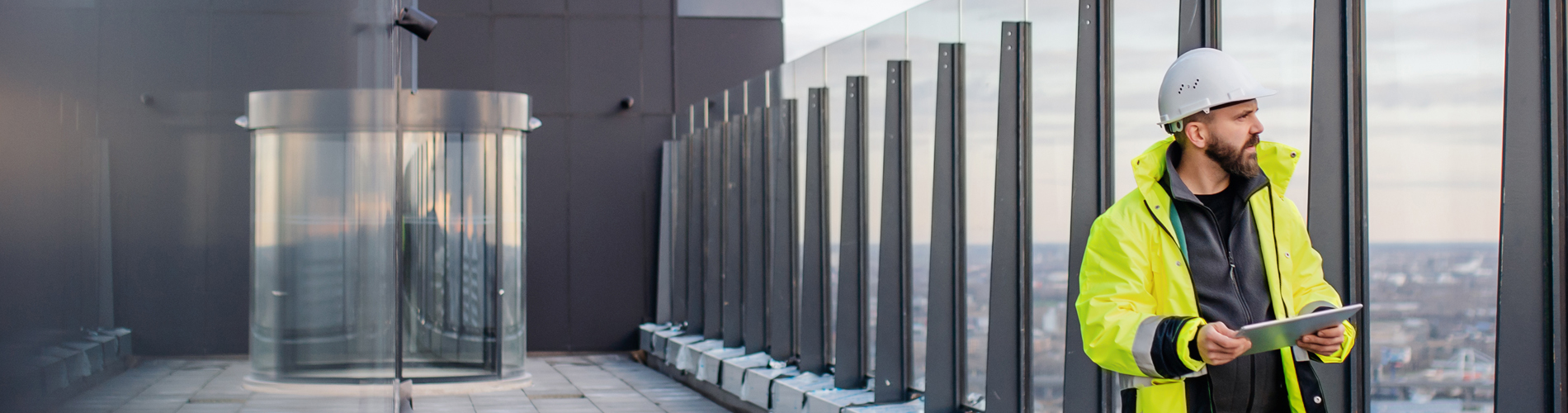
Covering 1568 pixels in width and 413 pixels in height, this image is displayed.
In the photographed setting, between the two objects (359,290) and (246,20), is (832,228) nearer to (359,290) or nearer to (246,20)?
(359,290)

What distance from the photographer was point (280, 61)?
1519mm

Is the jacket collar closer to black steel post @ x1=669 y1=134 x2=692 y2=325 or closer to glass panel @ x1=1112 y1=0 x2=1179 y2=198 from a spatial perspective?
glass panel @ x1=1112 y1=0 x2=1179 y2=198

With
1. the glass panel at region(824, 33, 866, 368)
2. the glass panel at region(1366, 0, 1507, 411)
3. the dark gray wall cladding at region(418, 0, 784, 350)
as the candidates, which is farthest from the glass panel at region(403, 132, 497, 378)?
the glass panel at region(1366, 0, 1507, 411)

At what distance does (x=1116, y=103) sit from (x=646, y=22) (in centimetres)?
985

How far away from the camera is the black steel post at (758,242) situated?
925cm

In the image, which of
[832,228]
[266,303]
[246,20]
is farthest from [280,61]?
[832,228]

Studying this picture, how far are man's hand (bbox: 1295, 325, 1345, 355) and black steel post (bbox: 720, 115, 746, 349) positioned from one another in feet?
24.8

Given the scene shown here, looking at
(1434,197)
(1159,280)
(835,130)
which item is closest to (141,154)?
(1159,280)

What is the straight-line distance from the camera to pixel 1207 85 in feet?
8.86

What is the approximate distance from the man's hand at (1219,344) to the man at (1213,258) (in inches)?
6.8

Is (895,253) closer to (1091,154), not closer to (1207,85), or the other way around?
(1091,154)

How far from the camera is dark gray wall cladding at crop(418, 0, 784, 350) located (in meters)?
13.8

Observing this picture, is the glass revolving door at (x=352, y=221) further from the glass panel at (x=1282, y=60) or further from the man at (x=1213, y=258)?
the glass panel at (x=1282, y=60)

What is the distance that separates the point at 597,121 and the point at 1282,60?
10.7 meters
